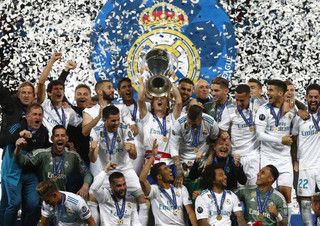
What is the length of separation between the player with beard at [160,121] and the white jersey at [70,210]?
0.93 m

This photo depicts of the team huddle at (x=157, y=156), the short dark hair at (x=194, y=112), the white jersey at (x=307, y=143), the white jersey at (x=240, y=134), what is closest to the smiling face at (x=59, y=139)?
the team huddle at (x=157, y=156)

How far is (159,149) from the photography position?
270 inches

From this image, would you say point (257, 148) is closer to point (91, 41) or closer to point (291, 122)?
point (291, 122)

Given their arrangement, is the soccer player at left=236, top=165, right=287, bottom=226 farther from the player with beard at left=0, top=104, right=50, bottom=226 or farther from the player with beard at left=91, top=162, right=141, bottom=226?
the player with beard at left=0, top=104, right=50, bottom=226

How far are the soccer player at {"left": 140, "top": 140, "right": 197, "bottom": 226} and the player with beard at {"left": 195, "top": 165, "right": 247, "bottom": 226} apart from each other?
0.15 metres

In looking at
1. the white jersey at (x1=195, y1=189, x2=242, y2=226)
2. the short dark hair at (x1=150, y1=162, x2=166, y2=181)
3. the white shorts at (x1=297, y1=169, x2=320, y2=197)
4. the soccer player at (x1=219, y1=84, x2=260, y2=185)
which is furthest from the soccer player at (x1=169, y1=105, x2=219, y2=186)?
the white shorts at (x1=297, y1=169, x2=320, y2=197)

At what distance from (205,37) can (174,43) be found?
1.36 feet

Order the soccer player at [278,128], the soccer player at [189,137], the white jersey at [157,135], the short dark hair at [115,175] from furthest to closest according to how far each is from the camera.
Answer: the soccer player at [278,128]
the white jersey at [157,135]
the soccer player at [189,137]
the short dark hair at [115,175]

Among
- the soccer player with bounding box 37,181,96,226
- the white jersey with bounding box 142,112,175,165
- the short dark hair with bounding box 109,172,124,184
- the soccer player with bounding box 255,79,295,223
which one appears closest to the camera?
the soccer player with bounding box 37,181,96,226

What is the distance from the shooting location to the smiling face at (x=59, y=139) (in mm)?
6457

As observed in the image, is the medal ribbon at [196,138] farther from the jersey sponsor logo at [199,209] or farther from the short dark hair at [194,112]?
the jersey sponsor logo at [199,209]

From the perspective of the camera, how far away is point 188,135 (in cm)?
680

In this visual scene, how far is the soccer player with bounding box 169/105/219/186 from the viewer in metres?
6.74

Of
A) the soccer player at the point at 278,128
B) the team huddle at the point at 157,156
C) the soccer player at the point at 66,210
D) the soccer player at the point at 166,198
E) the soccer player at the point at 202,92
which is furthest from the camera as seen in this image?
the soccer player at the point at 202,92
